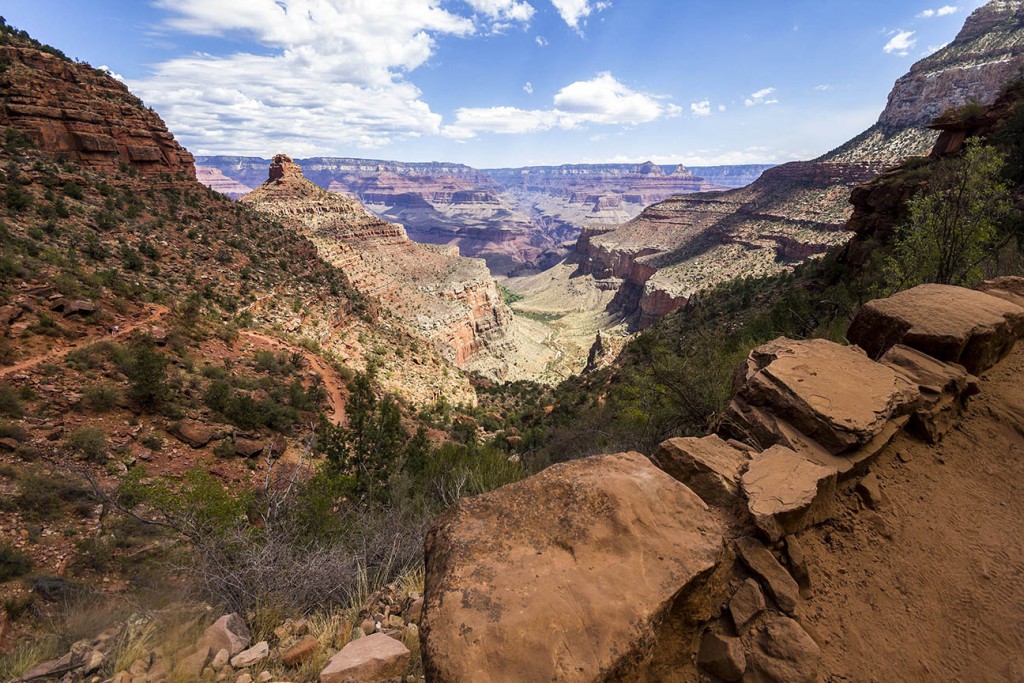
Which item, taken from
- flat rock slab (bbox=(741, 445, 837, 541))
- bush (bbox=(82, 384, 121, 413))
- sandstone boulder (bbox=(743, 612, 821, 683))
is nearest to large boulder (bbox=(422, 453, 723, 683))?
flat rock slab (bbox=(741, 445, 837, 541))

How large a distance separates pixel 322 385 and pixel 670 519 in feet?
70.2

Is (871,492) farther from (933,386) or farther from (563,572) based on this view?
(563,572)

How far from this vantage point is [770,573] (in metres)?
4.09

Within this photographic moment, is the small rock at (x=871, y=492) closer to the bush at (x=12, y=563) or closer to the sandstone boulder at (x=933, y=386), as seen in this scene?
the sandstone boulder at (x=933, y=386)

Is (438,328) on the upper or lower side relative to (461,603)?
lower

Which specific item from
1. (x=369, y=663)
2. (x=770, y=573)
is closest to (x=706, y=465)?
(x=770, y=573)

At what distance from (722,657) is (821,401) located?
366cm

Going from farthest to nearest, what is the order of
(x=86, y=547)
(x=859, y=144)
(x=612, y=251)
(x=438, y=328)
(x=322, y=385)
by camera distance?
1. (x=612, y=251)
2. (x=859, y=144)
3. (x=438, y=328)
4. (x=322, y=385)
5. (x=86, y=547)

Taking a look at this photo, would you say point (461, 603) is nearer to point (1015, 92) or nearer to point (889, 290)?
point (889, 290)

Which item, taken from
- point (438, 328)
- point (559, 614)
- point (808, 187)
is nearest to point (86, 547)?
point (559, 614)

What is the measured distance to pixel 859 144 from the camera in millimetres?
88688

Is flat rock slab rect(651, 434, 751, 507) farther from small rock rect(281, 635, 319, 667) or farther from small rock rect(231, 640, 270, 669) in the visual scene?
small rock rect(231, 640, 270, 669)

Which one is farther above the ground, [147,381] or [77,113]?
[77,113]

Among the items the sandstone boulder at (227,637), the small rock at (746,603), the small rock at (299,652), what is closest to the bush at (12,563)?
the sandstone boulder at (227,637)
